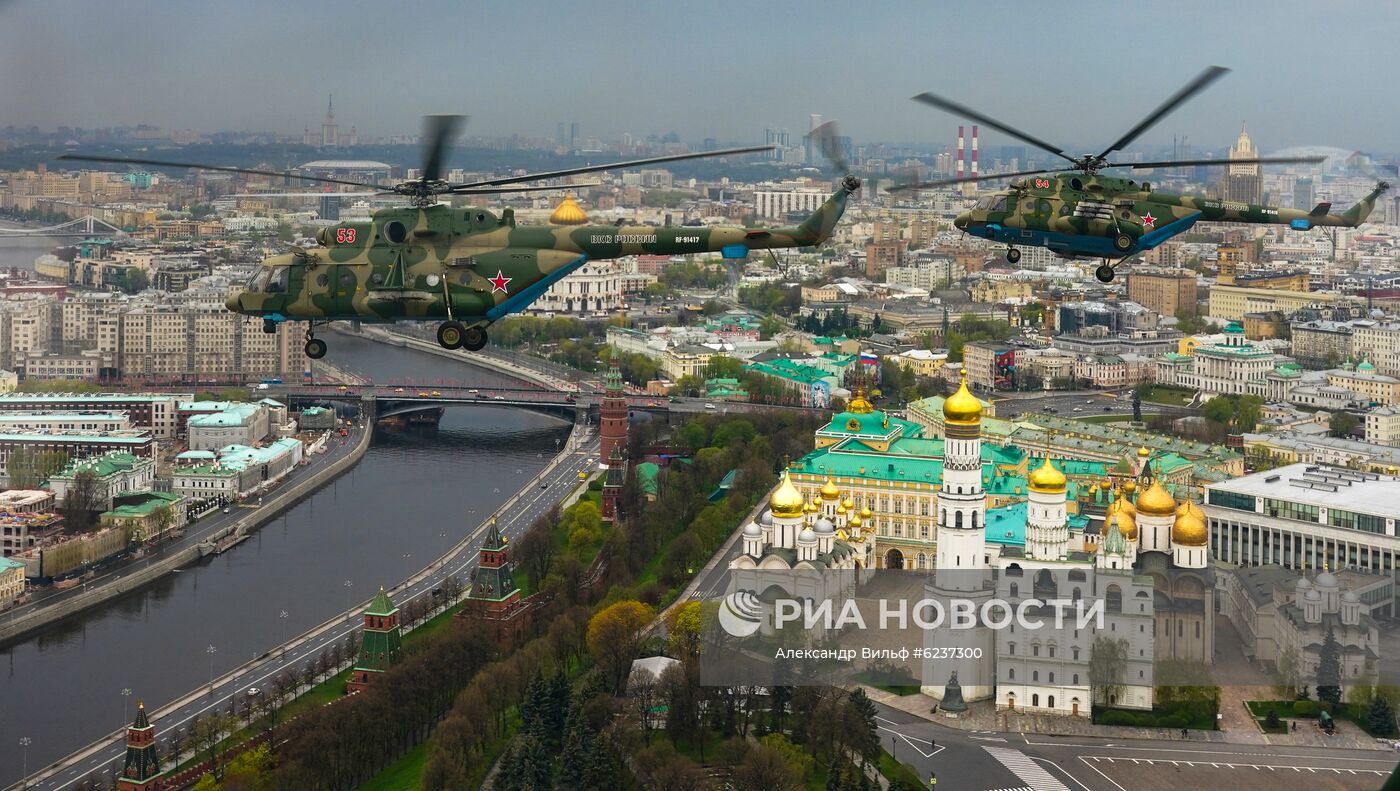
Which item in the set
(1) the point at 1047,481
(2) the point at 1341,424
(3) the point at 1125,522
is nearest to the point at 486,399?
(2) the point at 1341,424

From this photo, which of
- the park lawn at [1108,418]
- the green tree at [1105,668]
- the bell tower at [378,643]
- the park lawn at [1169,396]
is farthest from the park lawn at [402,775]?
the park lawn at [1169,396]

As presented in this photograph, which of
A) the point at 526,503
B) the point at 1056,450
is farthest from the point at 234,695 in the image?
the point at 1056,450

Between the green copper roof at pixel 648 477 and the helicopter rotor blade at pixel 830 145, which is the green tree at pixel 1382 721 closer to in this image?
the helicopter rotor blade at pixel 830 145

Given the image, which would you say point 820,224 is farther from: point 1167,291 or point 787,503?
point 1167,291

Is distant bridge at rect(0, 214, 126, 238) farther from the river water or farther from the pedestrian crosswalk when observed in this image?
the pedestrian crosswalk

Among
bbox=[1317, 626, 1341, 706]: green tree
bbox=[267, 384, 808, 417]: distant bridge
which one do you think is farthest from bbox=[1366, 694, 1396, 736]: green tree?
bbox=[267, 384, 808, 417]: distant bridge

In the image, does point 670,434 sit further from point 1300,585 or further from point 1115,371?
point 1300,585
